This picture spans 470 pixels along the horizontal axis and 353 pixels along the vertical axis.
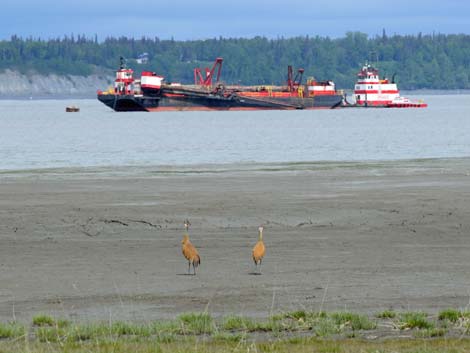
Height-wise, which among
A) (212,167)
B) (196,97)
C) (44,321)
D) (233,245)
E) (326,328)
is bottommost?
(196,97)

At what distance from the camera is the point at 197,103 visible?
15312 cm

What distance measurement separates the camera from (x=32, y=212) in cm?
2295

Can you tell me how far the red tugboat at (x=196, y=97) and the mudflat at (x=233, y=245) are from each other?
114241 millimetres

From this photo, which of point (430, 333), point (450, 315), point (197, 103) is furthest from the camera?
point (197, 103)

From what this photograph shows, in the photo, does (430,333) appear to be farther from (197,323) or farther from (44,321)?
(44,321)

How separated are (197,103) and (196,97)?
1.02 m

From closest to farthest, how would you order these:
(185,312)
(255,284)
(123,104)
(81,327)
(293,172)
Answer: (81,327) → (185,312) → (255,284) → (293,172) → (123,104)

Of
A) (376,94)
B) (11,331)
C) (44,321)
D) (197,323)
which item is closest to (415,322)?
(197,323)

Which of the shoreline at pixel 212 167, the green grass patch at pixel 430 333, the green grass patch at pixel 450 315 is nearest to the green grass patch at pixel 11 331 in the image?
the green grass patch at pixel 430 333

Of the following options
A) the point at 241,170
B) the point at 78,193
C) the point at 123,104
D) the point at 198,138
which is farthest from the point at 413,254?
the point at 123,104

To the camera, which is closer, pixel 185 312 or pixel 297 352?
pixel 297 352

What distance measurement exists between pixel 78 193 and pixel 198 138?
145ft

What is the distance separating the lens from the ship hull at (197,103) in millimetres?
148375

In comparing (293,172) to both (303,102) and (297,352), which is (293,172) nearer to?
(297,352)
